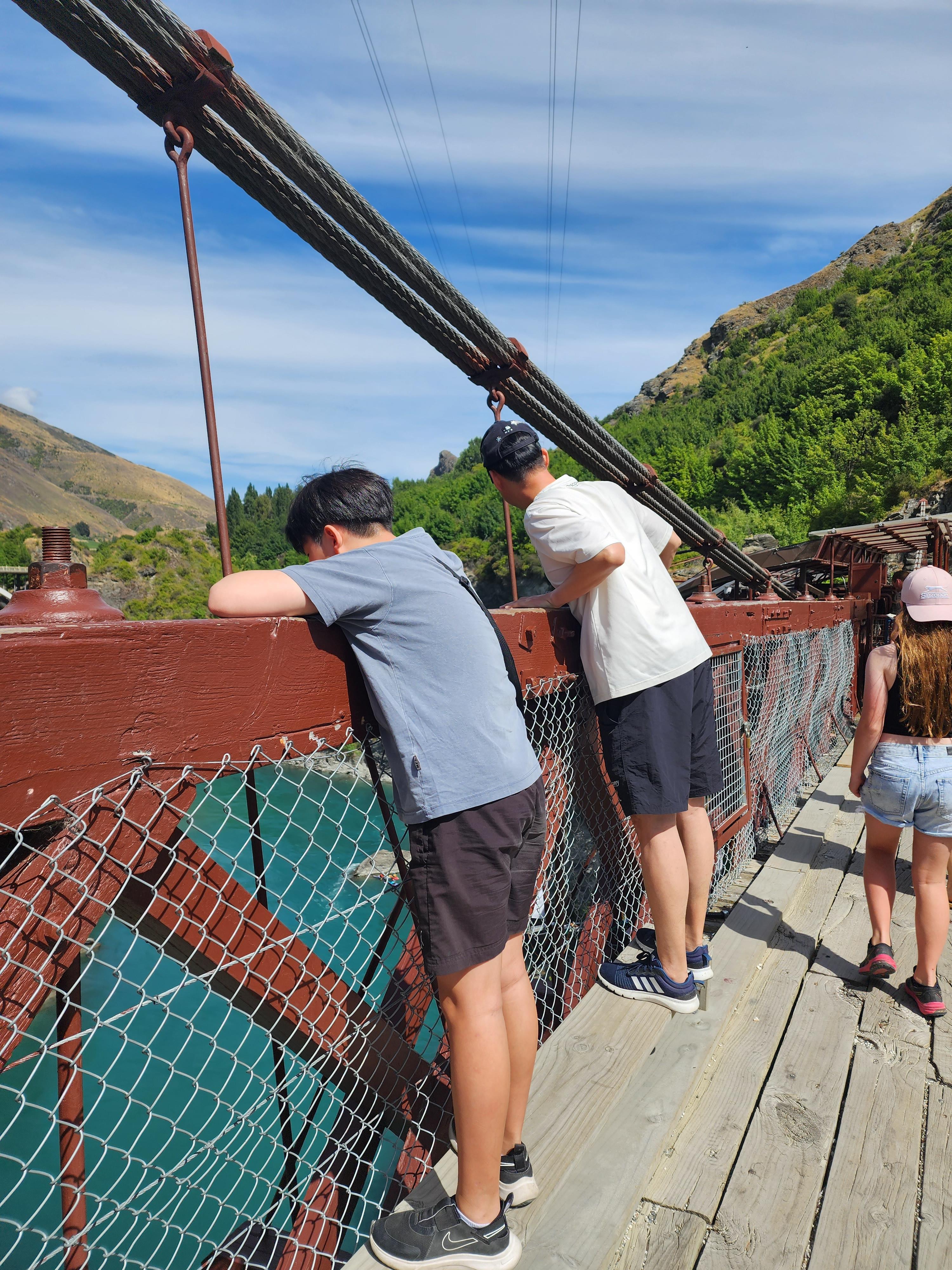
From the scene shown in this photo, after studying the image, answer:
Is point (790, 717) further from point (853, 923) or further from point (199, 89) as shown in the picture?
point (199, 89)

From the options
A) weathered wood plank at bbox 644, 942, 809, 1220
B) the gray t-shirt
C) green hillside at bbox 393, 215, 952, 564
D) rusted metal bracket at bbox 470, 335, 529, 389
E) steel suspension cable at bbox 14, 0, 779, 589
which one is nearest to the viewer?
the gray t-shirt

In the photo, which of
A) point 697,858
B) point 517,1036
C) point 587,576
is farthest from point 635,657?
point 517,1036

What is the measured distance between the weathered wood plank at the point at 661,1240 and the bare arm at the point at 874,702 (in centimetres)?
147

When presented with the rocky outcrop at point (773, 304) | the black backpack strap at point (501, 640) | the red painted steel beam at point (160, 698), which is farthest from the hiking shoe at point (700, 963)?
the rocky outcrop at point (773, 304)

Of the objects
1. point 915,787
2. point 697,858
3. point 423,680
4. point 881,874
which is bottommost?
point 881,874

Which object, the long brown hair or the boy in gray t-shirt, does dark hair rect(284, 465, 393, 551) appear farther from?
the long brown hair

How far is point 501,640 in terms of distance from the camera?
1.75 metres

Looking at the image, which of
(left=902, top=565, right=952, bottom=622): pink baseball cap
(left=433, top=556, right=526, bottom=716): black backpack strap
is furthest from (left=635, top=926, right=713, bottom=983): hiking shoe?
(left=902, top=565, right=952, bottom=622): pink baseball cap

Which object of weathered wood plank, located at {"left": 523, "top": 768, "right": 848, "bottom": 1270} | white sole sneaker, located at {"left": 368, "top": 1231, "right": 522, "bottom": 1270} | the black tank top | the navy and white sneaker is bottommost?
weathered wood plank, located at {"left": 523, "top": 768, "right": 848, "bottom": 1270}

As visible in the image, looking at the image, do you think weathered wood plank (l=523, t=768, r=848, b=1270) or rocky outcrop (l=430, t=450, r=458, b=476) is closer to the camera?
weathered wood plank (l=523, t=768, r=848, b=1270)

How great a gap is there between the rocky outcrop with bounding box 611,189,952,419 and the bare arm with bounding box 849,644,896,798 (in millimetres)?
84427

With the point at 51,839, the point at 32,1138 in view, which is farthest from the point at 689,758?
the point at 32,1138

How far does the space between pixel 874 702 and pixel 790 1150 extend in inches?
54.8

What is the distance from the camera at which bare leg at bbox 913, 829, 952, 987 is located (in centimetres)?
243
